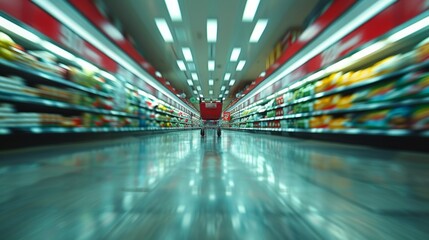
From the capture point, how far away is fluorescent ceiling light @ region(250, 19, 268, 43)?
5505 mm

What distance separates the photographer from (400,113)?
2281 millimetres

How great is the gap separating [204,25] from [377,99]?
5.00 m

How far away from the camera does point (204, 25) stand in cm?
589

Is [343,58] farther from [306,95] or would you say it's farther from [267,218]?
[267,218]

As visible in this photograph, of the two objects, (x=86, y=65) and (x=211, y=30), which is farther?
(x=211, y=30)

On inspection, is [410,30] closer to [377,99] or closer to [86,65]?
[377,99]

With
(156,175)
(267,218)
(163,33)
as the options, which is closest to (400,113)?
(267,218)

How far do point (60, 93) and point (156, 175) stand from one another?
283cm

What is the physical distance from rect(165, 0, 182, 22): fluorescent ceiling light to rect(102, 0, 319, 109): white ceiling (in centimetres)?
11

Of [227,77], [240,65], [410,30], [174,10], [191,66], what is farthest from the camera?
[227,77]

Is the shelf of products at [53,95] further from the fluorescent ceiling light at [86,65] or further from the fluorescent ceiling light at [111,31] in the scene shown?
the fluorescent ceiling light at [111,31]

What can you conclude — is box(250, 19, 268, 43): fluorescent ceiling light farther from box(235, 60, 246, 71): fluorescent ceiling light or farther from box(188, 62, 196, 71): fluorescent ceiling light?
box(188, 62, 196, 71): fluorescent ceiling light

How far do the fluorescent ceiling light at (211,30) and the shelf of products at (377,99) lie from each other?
335cm

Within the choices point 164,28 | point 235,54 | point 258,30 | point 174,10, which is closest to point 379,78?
point 258,30
